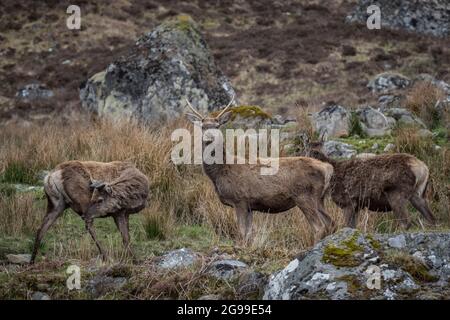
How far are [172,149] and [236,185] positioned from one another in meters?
4.04

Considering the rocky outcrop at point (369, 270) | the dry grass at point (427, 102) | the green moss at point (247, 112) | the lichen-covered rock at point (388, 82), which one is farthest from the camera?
the lichen-covered rock at point (388, 82)

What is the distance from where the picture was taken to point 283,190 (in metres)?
9.39

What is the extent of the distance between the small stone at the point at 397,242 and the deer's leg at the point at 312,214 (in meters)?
2.54

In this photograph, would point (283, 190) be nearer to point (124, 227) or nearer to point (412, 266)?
point (124, 227)

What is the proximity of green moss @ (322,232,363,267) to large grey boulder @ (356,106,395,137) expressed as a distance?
8.53m

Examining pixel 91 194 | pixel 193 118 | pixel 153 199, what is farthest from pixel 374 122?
pixel 91 194

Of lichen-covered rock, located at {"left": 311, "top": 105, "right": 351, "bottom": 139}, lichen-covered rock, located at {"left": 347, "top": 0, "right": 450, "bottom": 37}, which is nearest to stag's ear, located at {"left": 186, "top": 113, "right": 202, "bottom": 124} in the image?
lichen-covered rock, located at {"left": 311, "top": 105, "right": 351, "bottom": 139}

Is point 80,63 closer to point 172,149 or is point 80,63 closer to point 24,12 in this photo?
point 24,12

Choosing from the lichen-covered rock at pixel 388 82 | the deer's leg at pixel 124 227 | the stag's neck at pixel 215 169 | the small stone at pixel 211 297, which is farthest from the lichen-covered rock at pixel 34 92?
the small stone at pixel 211 297

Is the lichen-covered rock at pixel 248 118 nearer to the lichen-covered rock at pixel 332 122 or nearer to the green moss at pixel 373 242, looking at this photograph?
the lichen-covered rock at pixel 332 122

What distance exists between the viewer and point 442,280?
622 centimetres

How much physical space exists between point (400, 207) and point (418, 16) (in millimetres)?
28992

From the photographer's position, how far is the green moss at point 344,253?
6.34 metres
